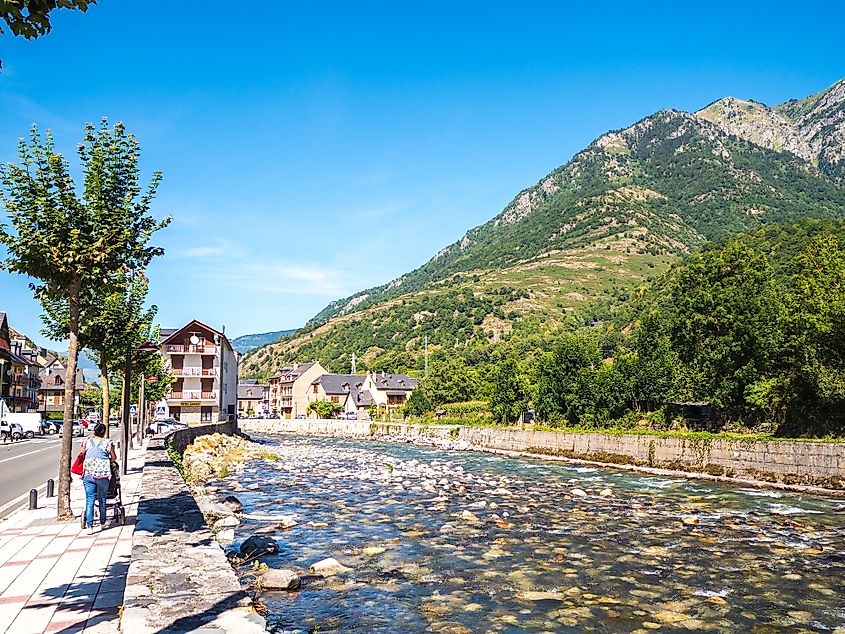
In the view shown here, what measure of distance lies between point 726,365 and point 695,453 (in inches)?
355

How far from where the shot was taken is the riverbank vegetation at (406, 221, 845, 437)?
96.7 feet

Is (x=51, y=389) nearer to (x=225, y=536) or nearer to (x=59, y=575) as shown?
(x=225, y=536)

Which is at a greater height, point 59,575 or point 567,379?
point 567,379

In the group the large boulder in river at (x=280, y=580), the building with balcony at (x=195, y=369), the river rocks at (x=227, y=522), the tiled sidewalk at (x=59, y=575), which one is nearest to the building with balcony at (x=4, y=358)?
the building with balcony at (x=195, y=369)

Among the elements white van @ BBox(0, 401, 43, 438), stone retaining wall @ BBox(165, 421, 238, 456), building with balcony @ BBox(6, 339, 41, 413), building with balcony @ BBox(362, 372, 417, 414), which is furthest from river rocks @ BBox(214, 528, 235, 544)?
building with balcony @ BBox(362, 372, 417, 414)

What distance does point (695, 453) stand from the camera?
33.6 m

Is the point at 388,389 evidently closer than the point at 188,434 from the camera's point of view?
No

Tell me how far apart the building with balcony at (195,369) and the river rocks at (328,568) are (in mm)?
75242

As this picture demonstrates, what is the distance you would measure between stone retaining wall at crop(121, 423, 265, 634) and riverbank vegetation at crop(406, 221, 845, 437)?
1108 inches

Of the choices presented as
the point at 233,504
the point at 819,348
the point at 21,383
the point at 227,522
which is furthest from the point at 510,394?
the point at 21,383

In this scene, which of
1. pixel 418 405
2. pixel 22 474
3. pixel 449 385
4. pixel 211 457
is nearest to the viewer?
pixel 22 474

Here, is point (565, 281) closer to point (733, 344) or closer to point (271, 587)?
point (733, 344)

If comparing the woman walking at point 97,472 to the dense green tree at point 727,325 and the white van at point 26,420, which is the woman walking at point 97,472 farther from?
the white van at point 26,420

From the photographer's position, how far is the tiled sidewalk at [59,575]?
7.00 m
